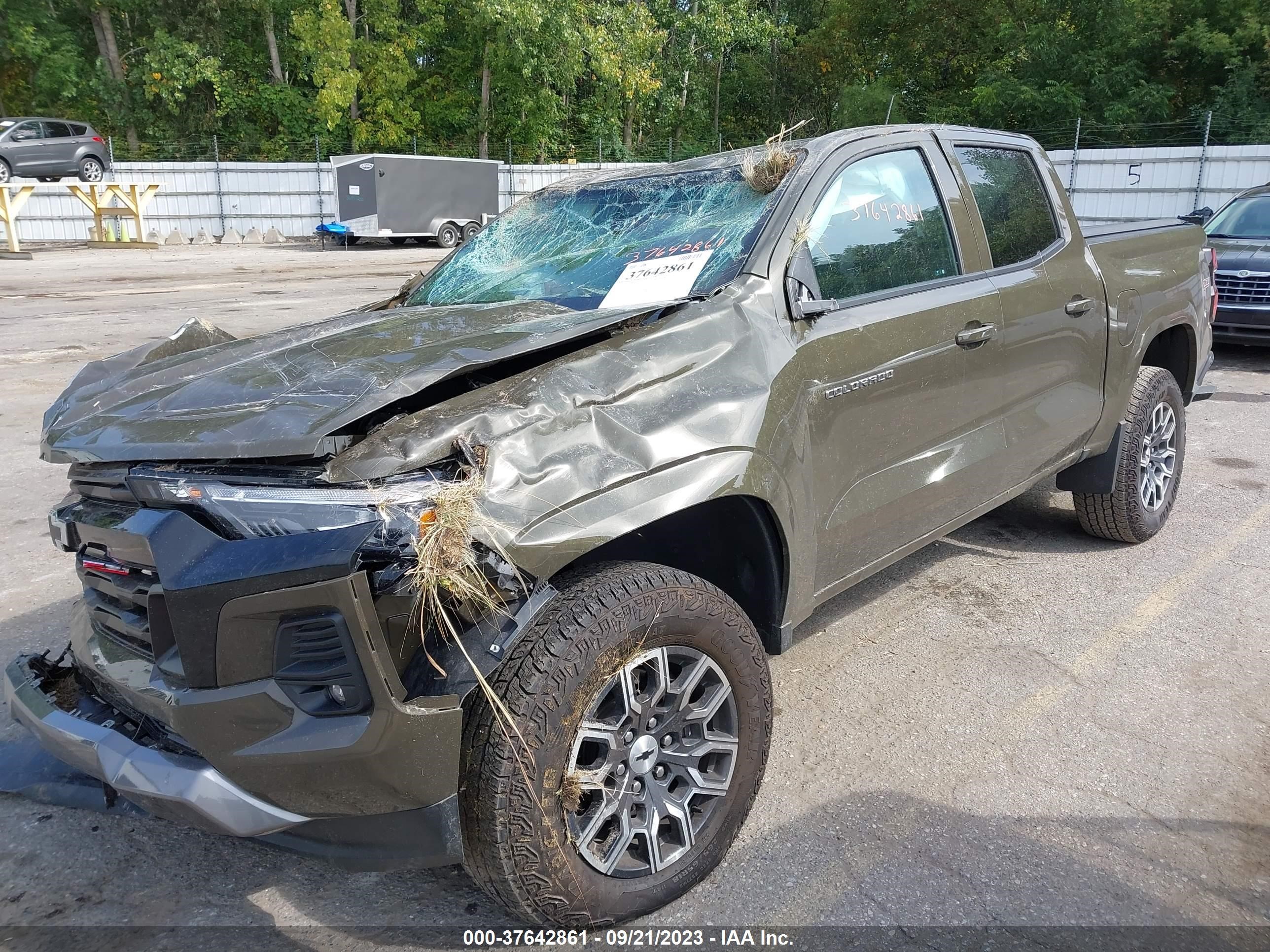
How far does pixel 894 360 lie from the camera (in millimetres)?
3246

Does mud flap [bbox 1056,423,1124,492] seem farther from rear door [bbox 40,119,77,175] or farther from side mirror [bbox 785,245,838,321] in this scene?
rear door [bbox 40,119,77,175]

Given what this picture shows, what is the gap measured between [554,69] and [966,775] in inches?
1379

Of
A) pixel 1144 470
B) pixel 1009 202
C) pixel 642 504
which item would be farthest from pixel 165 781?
pixel 1144 470

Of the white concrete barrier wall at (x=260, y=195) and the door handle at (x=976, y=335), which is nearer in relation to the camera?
the door handle at (x=976, y=335)

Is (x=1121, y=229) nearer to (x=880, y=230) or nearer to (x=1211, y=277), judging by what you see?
(x=1211, y=277)

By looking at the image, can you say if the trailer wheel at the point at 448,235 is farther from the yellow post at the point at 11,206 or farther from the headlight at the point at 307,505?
the headlight at the point at 307,505

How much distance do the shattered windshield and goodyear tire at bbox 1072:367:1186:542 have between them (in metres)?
2.53

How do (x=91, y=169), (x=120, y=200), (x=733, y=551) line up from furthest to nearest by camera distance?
(x=91, y=169) < (x=120, y=200) < (x=733, y=551)

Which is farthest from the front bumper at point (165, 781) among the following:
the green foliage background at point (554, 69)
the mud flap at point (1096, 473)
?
the green foliage background at point (554, 69)

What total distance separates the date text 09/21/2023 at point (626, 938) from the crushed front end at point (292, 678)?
1.36 ft

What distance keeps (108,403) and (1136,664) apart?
363cm

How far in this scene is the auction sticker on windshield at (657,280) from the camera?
300 centimetres

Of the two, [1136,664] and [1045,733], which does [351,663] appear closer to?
[1045,733]

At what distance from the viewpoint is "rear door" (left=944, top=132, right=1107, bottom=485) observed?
3.87m
